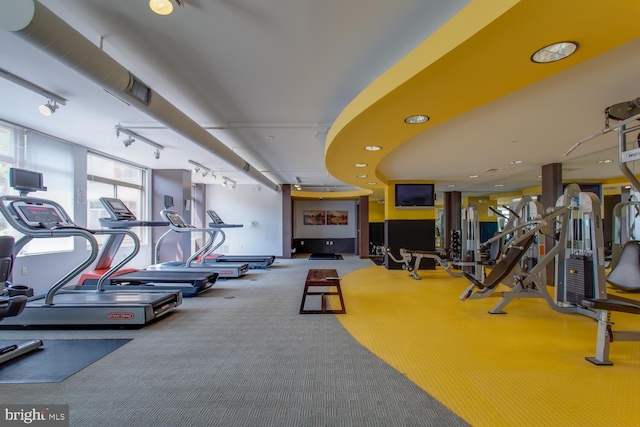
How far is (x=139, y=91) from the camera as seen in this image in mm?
2986

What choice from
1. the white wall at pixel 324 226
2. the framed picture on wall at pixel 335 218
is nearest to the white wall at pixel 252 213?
the white wall at pixel 324 226

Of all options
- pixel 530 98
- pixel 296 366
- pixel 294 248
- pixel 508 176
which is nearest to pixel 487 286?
pixel 530 98

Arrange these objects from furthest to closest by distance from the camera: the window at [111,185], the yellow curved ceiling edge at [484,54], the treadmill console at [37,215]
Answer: the window at [111,185], the treadmill console at [37,215], the yellow curved ceiling edge at [484,54]

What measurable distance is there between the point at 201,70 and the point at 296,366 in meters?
3.04

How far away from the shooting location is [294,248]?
13.4 meters

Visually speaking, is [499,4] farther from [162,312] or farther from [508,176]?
[508,176]

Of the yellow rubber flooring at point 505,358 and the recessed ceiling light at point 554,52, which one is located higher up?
the recessed ceiling light at point 554,52

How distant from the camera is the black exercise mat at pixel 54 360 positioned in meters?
2.51

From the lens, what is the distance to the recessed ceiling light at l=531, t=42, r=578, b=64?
1.93m

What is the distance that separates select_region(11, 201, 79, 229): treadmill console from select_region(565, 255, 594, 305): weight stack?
6414 millimetres

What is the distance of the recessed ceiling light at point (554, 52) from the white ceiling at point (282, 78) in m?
0.65

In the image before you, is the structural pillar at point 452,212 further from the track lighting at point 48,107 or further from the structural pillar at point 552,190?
the track lighting at point 48,107

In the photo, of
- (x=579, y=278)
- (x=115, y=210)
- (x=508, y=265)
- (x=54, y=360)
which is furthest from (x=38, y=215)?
(x=579, y=278)

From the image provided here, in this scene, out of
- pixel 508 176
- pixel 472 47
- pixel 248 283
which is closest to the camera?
pixel 472 47
